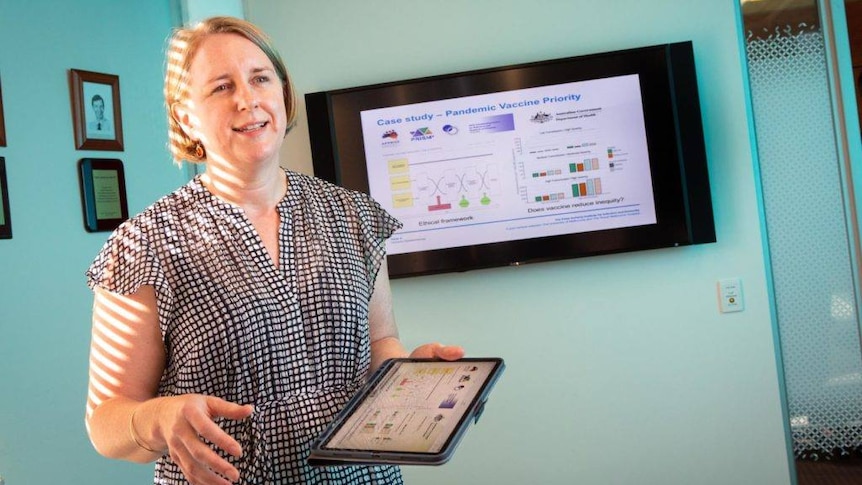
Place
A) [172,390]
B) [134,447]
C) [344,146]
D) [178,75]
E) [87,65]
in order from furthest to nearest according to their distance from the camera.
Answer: [344,146], [87,65], [178,75], [172,390], [134,447]

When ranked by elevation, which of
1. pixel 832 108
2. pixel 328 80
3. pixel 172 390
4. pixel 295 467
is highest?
pixel 328 80

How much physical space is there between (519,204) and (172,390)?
5.60ft

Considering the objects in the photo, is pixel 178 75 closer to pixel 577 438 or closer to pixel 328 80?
pixel 328 80

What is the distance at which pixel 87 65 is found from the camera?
8.34 ft

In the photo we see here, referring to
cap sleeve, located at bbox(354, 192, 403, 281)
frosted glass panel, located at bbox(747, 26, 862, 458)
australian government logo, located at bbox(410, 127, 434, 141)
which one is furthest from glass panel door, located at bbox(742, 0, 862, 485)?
cap sleeve, located at bbox(354, 192, 403, 281)

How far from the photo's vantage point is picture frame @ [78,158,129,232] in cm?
250

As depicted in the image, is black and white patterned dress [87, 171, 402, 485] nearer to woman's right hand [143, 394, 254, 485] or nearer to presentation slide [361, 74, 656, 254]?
woman's right hand [143, 394, 254, 485]

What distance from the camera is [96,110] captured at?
2549 millimetres

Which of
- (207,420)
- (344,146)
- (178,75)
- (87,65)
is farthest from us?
(344,146)

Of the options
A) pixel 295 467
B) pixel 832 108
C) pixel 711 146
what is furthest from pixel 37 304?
pixel 832 108

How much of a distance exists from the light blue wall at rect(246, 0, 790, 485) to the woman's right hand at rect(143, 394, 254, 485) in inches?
73.8

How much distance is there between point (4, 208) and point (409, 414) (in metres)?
1.65

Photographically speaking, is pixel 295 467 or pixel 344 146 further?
pixel 344 146

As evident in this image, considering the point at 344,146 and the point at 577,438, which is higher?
the point at 344,146
